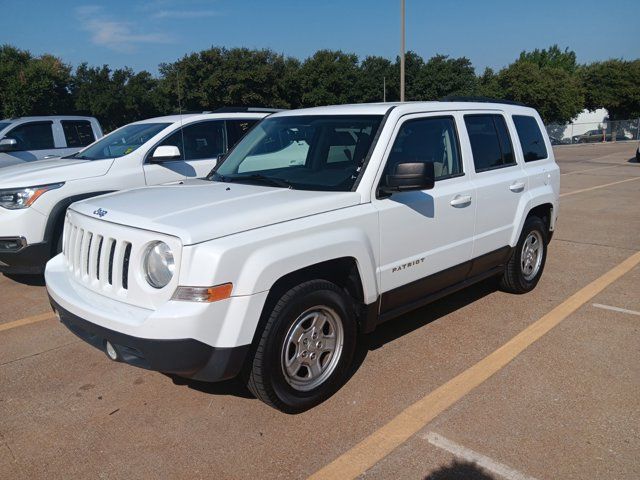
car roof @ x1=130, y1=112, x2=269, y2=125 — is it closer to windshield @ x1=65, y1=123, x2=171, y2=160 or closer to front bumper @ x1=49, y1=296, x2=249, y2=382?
windshield @ x1=65, y1=123, x2=171, y2=160

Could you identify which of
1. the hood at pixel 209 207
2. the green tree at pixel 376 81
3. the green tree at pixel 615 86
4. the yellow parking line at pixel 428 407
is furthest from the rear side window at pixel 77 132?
the green tree at pixel 615 86

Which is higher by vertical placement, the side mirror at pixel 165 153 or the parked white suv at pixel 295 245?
the side mirror at pixel 165 153

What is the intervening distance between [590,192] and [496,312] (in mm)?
9690

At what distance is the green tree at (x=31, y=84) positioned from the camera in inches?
1155

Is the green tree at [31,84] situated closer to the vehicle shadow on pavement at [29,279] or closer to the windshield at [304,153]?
the vehicle shadow on pavement at [29,279]

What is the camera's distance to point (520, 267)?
5328mm

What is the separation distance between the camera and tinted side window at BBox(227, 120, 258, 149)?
7383mm

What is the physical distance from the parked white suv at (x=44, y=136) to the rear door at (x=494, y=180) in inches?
290

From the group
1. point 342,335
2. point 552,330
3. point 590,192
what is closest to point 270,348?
point 342,335

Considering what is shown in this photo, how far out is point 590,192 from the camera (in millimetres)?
13250

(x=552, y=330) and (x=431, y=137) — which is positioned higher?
(x=431, y=137)

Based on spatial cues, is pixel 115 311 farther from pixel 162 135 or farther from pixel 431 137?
pixel 162 135

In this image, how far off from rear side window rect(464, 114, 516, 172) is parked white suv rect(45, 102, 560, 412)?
0.02 m

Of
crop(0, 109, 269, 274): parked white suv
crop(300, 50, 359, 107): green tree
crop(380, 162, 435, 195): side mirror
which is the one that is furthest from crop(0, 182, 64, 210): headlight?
crop(300, 50, 359, 107): green tree
